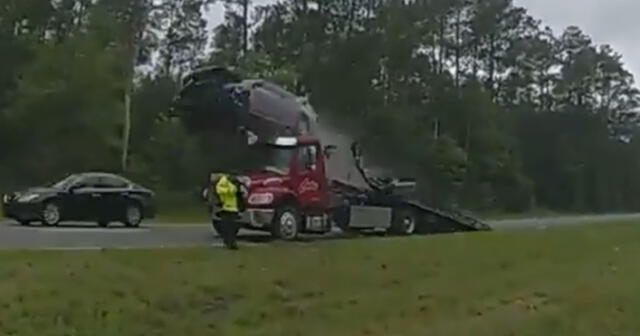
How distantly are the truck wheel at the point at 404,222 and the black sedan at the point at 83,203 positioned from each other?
21.5ft

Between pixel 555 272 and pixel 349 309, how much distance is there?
426cm

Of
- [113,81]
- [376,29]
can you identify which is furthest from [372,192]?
[376,29]

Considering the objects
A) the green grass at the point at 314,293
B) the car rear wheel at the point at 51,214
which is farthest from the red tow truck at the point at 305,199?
the car rear wheel at the point at 51,214

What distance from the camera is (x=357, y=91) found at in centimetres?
6128

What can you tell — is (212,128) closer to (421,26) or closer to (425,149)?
(425,149)

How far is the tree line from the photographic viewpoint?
159 ft

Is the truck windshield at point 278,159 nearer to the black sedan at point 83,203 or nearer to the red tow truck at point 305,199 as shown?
the red tow truck at point 305,199

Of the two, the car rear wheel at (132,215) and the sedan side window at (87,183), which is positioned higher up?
the sedan side window at (87,183)

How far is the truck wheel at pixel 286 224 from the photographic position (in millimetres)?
22172

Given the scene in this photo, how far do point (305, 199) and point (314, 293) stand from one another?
8.15 m

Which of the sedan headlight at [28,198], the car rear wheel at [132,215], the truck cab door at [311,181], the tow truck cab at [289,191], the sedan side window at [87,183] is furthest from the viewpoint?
the car rear wheel at [132,215]

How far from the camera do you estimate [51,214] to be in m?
27.1

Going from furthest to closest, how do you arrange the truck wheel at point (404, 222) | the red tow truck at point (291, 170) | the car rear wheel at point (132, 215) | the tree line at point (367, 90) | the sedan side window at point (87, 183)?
the tree line at point (367, 90)
the car rear wheel at point (132, 215)
the sedan side window at point (87, 183)
the truck wheel at point (404, 222)
the red tow truck at point (291, 170)

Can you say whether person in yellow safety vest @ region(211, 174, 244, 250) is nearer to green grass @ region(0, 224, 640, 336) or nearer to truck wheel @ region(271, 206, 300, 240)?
green grass @ region(0, 224, 640, 336)
